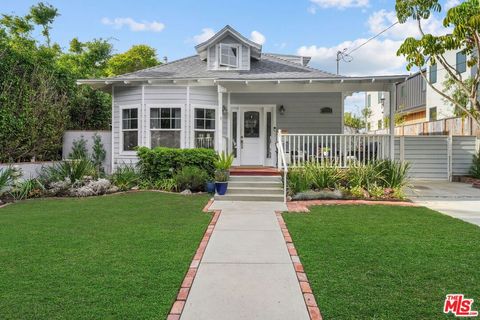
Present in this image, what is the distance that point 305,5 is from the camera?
14.4 m

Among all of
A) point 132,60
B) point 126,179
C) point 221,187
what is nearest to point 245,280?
point 221,187

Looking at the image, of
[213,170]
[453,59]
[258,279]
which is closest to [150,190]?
[213,170]

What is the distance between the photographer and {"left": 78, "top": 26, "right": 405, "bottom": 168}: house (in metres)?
11.6

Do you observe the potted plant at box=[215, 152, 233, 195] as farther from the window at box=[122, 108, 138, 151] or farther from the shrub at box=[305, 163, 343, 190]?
the window at box=[122, 108, 138, 151]

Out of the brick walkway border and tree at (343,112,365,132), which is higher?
tree at (343,112,365,132)

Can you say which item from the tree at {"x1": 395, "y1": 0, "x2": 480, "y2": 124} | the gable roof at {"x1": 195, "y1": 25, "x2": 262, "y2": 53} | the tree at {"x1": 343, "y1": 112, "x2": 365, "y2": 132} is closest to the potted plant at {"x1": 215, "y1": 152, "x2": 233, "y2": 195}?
the gable roof at {"x1": 195, "y1": 25, "x2": 262, "y2": 53}

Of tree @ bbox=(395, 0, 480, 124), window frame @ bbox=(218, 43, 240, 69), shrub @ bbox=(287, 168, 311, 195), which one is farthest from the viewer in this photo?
window frame @ bbox=(218, 43, 240, 69)

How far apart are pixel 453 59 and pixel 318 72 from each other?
14159mm

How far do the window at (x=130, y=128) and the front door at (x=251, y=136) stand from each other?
3644 millimetres

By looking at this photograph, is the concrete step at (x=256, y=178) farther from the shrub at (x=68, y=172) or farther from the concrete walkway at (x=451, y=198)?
the shrub at (x=68, y=172)

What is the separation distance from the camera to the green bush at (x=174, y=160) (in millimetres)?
11109

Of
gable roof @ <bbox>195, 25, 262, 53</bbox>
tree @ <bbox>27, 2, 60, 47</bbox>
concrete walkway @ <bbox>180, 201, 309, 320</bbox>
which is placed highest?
tree @ <bbox>27, 2, 60, 47</bbox>

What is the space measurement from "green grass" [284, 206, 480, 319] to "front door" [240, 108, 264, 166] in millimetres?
5771

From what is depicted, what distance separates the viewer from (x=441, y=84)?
923 inches
